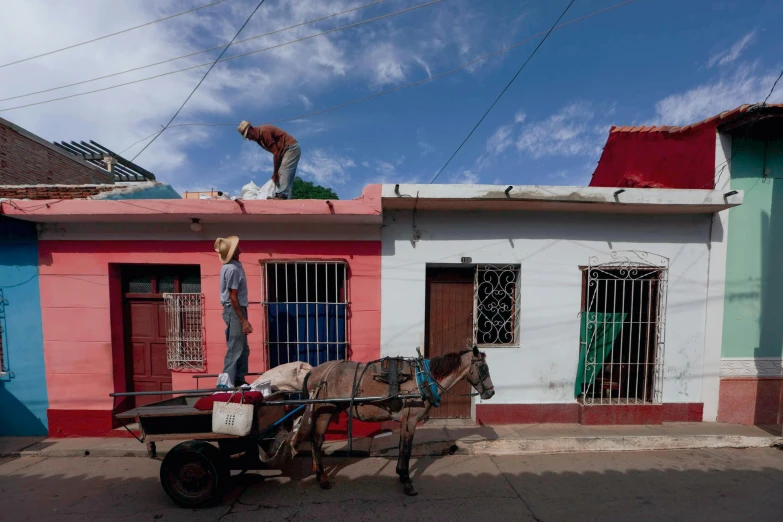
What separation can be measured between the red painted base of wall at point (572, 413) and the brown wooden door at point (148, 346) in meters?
4.46

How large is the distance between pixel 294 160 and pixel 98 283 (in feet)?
10.1

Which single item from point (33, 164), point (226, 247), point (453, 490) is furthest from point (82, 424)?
point (33, 164)

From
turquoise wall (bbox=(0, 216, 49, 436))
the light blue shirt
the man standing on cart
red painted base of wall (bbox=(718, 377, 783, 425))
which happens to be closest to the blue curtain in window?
the man standing on cart

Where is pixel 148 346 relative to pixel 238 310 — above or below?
below

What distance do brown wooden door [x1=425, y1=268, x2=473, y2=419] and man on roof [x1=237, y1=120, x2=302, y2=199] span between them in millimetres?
2345

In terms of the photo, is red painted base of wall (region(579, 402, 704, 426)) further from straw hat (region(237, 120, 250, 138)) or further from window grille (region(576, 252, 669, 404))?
straw hat (region(237, 120, 250, 138))

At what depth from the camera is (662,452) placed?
3861 mm

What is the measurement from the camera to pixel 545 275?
443cm

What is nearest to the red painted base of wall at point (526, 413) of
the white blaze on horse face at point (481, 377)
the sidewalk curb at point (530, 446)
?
the sidewalk curb at point (530, 446)

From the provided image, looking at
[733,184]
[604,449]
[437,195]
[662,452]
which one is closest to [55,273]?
[437,195]

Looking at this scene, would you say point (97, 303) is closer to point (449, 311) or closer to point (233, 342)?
point (233, 342)

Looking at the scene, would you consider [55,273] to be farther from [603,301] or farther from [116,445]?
[603,301]

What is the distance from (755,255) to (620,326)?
2047mm

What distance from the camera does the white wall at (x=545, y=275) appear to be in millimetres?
4355
